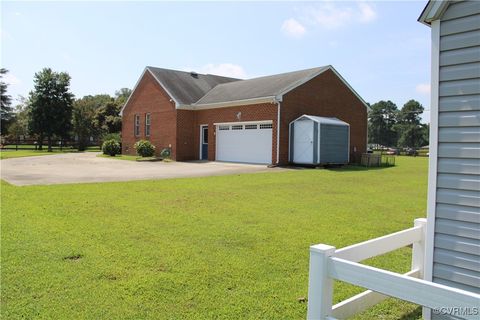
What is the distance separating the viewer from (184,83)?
28906 millimetres

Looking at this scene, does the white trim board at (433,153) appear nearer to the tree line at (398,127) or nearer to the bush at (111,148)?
the bush at (111,148)

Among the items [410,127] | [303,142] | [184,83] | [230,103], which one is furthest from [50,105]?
[410,127]

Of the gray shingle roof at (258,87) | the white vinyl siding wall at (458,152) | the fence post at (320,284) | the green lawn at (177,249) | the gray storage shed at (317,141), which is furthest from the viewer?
the gray shingle roof at (258,87)

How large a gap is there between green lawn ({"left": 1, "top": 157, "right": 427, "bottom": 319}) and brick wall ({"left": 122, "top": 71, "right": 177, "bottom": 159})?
16042mm

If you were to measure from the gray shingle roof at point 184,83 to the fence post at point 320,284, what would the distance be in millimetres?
24085

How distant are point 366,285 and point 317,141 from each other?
18.7 m

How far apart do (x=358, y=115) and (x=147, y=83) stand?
50.1 feet

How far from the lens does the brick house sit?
22.0 meters

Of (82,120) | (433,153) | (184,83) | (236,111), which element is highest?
(184,83)

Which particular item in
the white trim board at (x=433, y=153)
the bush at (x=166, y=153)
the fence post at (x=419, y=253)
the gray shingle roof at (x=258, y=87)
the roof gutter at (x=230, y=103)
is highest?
the gray shingle roof at (x=258, y=87)

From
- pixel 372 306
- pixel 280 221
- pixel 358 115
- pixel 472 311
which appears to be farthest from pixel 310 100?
pixel 472 311

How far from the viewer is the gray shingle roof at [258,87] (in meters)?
22.5

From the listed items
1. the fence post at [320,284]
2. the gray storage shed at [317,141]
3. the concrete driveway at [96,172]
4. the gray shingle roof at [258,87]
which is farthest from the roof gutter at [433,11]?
the gray shingle roof at [258,87]

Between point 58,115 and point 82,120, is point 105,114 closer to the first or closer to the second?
point 82,120
